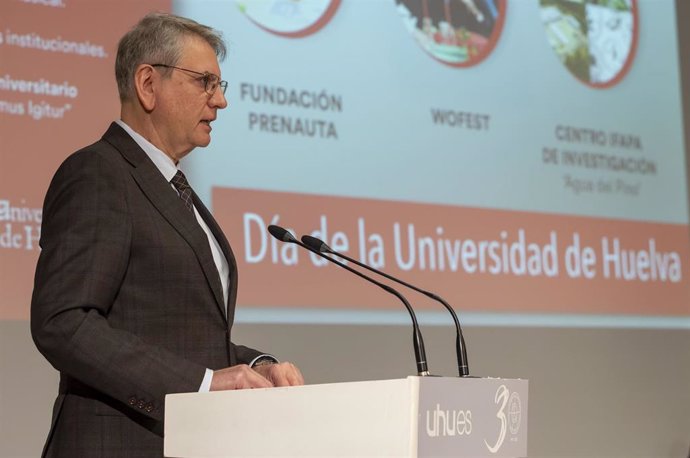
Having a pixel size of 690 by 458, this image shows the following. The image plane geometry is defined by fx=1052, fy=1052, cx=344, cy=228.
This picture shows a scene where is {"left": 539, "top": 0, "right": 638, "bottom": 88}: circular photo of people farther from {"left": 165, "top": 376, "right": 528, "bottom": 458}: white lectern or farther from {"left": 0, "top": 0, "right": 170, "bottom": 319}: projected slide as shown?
{"left": 165, "top": 376, "right": 528, "bottom": 458}: white lectern

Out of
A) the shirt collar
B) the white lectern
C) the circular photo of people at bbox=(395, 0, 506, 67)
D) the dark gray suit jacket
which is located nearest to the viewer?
the white lectern

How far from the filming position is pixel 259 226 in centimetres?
371

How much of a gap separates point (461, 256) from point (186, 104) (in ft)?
7.55

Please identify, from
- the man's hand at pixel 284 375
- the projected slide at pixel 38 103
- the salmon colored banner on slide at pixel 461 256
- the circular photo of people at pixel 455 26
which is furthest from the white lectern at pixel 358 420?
the circular photo of people at pixel 455 26

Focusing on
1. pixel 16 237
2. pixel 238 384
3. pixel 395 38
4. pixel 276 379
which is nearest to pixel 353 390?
pixel 238 384

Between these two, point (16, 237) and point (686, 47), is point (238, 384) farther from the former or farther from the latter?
point (686, 47)

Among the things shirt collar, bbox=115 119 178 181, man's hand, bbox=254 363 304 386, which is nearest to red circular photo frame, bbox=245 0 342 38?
shirt collar, bbox=115 119 178 181

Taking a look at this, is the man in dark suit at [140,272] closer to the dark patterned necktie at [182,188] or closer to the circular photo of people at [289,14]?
the dark patterned necktie at [182,188]

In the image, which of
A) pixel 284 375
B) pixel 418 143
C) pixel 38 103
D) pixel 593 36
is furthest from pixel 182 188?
pixel 593 36

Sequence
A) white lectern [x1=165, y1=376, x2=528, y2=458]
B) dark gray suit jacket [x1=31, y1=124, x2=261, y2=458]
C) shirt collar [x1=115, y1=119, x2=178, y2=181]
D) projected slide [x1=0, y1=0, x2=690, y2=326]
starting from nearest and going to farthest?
white lectern [x1=165, y1=376, x2=528, y2=458], dark gray suit jacket [x1=31, y1=124, x2=261, y2=458], shirt collar [x1=115, y1=119, x2=178, y2=181], projected slide [x1=0, y1=0, x2=690, y2=326]

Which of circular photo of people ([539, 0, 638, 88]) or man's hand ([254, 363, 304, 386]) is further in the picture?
circular photo of people ([539, 0, 638, 88])

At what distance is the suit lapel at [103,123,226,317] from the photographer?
2.02 metres

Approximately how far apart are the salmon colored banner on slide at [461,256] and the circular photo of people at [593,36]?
2.29ft

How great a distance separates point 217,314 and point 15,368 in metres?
1.49
